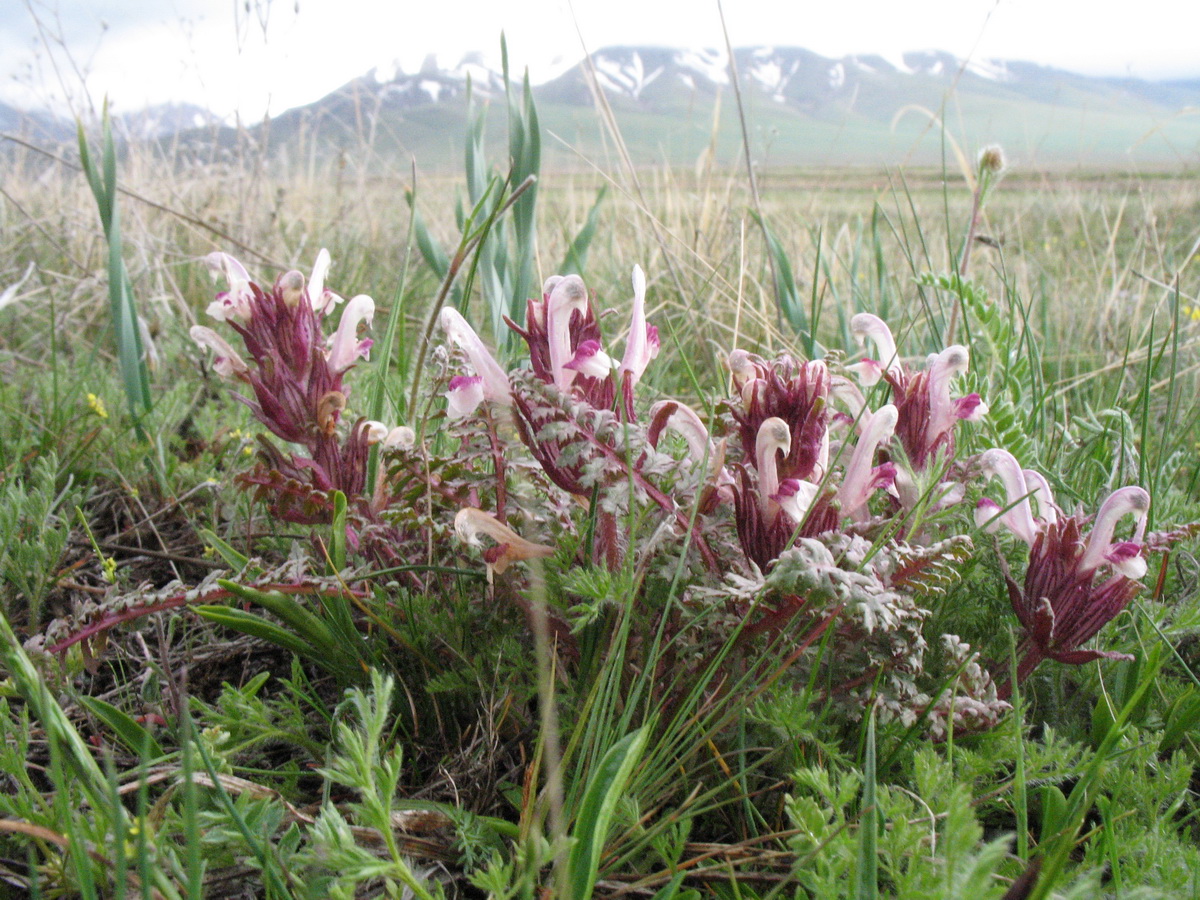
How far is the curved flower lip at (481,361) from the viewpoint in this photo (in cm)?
81

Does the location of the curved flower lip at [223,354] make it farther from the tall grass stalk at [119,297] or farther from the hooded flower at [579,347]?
the tall grass stalk at [119,297]

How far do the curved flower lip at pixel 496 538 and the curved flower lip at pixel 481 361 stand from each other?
0.42 feet

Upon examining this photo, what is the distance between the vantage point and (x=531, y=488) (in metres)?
0.91

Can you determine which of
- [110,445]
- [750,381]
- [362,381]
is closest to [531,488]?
[750,381]

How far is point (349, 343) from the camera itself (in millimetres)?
1057

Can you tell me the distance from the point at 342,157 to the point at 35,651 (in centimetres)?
465

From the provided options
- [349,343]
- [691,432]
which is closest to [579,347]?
[691,432]

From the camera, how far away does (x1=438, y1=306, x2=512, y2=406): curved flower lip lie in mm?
812

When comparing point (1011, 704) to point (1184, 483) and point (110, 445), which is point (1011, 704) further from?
point (110, 445)

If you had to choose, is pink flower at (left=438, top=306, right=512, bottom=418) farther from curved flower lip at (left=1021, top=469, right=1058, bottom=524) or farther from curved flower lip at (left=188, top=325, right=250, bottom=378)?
curved flower lip at (left=1021, top=469, right=1058, bottom=524)

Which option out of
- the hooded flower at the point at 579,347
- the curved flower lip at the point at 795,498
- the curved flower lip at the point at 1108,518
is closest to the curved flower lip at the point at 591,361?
the hooded flower at the point at 579,347

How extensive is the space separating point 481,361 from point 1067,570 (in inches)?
26.9

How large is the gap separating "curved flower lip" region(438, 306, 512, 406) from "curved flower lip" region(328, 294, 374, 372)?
27 centimetres

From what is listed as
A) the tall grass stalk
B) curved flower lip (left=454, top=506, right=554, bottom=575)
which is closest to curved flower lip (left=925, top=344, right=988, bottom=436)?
curved flower lip (left=454, top=506, right=554, bottom=575)
